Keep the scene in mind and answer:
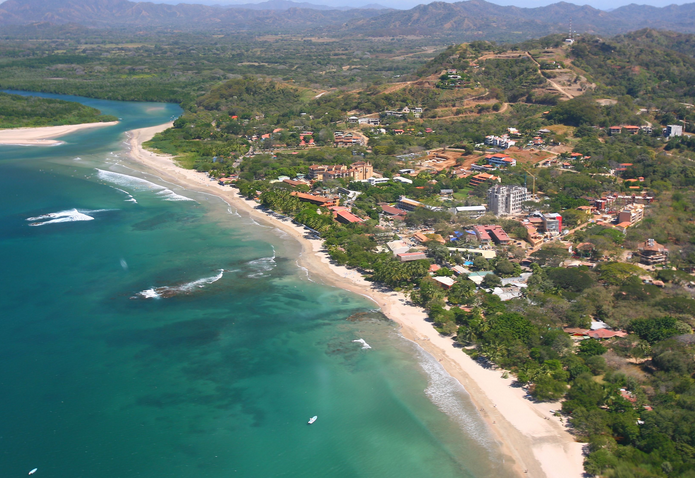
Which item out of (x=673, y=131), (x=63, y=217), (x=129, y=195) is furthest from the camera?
(x=673, y=131)

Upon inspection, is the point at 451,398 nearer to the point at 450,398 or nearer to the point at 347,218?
the point at 450,398

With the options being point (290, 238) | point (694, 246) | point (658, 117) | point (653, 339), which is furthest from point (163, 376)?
point (658, 117)

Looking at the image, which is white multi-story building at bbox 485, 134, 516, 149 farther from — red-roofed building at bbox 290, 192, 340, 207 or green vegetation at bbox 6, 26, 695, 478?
red-roofed building at bbox 290, 192, 340, 207

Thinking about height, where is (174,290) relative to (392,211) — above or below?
below

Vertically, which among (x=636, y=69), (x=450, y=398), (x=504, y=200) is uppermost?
(x=636, y=69)

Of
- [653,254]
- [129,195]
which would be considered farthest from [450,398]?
[129,195]

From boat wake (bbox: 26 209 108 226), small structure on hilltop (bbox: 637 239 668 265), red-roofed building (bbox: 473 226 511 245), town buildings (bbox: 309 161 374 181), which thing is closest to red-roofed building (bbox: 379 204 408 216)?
red-roofed building (bbox: 473 226 511 245)
